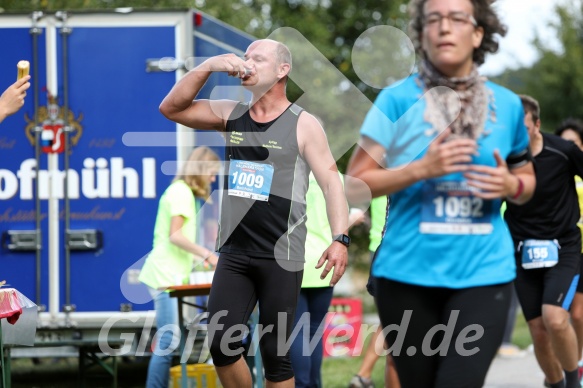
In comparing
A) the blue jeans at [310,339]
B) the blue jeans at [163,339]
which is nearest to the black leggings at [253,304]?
the blue jeans at [310,339]

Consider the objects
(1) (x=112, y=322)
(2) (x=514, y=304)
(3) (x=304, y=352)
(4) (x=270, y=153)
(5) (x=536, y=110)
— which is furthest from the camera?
(2) (x=514, y=304)

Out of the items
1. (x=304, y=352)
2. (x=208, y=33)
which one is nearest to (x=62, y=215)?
(x=208, y=33)

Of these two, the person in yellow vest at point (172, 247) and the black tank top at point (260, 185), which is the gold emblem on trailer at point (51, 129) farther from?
the black tank top at point (260, 185)

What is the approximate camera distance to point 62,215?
9.48 m

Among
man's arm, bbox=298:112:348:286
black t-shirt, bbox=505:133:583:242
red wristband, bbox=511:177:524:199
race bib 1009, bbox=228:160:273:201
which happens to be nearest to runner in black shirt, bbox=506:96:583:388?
black t-shirt, bbox=505:133:583:242

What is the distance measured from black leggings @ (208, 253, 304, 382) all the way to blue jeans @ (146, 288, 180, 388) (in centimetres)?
249

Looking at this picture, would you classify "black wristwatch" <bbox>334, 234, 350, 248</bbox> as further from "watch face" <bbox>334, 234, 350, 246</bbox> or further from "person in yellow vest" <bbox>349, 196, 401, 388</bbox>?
"person in yellow vest" <bbox>349, 196, 401, 388</bbox>

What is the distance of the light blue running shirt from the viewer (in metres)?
4.41

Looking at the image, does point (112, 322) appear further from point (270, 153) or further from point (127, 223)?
point (270, 153)

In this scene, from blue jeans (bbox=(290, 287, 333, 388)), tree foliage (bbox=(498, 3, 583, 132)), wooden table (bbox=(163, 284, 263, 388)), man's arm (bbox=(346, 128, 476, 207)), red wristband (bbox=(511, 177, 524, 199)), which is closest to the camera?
man's arm (bbox=(346, 128, 476, 207))

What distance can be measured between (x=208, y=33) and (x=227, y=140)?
3793mm

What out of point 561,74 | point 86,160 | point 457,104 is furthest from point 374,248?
point 561,74

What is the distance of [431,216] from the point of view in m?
4.43

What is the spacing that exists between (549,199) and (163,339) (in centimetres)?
307
